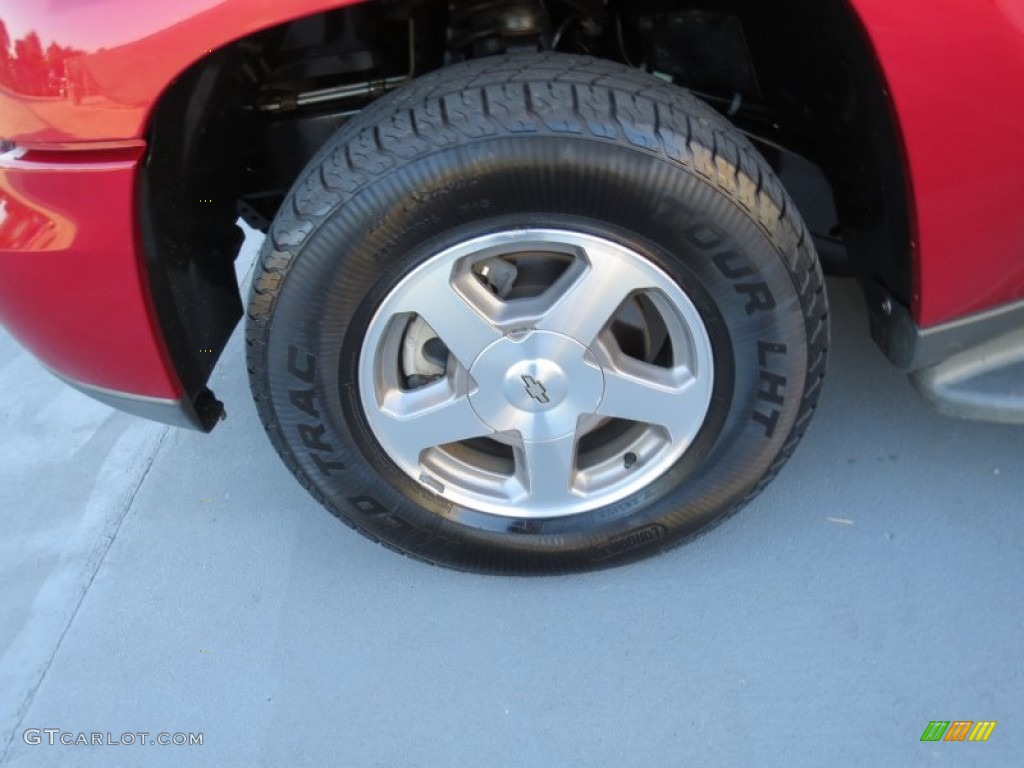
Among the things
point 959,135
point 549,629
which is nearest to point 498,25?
point 959,135

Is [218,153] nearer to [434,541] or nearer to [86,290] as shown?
[86,290]

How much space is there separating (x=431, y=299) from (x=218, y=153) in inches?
22.0

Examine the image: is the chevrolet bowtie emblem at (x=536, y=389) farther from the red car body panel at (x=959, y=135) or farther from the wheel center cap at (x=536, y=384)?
the red car body panel at (x=959, y=135)

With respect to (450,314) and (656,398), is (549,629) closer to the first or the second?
(656,398)

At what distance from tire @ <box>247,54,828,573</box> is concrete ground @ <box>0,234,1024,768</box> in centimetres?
16

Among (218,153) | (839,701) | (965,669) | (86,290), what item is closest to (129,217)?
(86,290)

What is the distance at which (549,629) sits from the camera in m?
1.54

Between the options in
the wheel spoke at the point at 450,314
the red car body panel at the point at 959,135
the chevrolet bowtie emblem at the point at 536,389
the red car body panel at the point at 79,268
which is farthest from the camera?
the chevrolet bowtie emblem at the point at 536,389

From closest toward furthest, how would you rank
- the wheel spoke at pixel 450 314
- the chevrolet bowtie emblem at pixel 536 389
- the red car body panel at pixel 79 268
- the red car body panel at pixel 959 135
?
the red car body panel at pixel 959 135
the red car body panel at pixel 79 268
the wheel spoke at pixel 450 314
the chevrolet bowtie emblem at pixel 536 389

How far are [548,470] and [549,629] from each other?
0.34 metres

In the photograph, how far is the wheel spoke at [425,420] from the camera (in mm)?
1434

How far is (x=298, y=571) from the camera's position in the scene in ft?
5.62

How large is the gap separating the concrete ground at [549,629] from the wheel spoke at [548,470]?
227 millimetres

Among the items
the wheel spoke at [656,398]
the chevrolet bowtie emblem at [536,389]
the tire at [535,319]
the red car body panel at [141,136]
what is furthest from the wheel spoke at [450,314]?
the red car body panel at [141,136]
